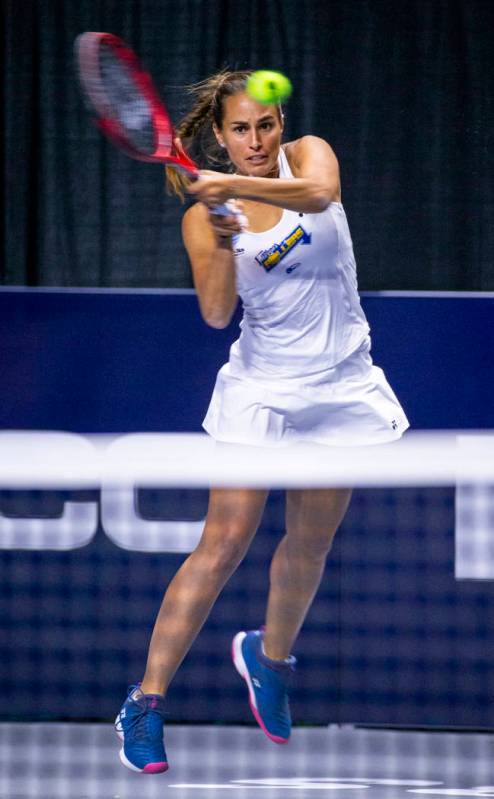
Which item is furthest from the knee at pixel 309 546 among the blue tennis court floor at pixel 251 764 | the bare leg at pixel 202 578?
the blue tennis court floor at pixel 251 764

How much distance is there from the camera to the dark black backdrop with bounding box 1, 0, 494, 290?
4781 mm

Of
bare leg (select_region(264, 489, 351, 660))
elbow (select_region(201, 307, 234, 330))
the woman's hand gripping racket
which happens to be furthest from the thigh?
the woman's hand gripping racket

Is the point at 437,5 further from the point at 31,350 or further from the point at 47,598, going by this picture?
the point at 47,598

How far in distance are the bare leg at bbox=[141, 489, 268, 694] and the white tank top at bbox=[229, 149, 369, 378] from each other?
286 millimetres

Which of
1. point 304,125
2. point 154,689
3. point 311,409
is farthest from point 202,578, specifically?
point 304,125

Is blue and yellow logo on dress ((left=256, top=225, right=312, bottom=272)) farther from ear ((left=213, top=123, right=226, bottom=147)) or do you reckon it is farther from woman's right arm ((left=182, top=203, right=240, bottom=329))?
ear ((left=213, top=123, right=226, bottom=147))

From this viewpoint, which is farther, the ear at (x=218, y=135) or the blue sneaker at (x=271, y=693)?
the blue sneaker at (x=271, y=693)

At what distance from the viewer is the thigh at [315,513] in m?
3.08

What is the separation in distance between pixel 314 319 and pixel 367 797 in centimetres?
108

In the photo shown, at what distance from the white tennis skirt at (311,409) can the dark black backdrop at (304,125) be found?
1763 millimetres

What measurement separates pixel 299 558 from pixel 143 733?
0.53 metres

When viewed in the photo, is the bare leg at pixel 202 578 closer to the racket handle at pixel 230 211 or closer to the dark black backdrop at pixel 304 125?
the racket handle at pixel 230 211

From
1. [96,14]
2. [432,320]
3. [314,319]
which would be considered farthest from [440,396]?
[96,14]

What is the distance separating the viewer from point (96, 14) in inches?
192
